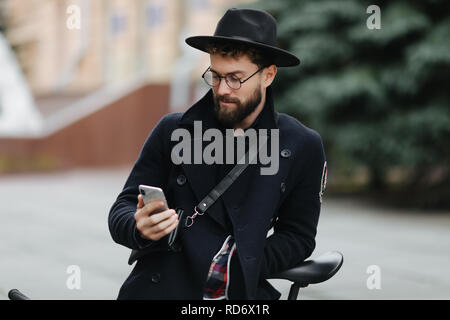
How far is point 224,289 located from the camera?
104 inches

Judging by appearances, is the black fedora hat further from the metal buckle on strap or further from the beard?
the metal buckle on strap

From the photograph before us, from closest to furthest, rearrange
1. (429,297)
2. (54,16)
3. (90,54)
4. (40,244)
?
(429,297)
(40,244)
(90,54)
(54,16)

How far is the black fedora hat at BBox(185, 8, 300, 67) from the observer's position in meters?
2.63

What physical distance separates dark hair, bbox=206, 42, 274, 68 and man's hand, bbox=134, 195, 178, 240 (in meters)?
0.65

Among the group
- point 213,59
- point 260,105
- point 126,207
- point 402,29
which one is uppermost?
point 402,29

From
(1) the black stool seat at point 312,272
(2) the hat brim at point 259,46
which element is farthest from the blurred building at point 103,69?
(1) the black stool seat at point 312,272

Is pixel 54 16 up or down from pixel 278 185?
up

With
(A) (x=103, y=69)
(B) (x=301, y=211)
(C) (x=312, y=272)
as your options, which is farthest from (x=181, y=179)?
(A) (x=103, y=69)

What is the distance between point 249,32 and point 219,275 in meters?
0.91

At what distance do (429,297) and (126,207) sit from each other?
3514 millimetres

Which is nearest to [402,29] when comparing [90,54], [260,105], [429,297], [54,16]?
[429,297]

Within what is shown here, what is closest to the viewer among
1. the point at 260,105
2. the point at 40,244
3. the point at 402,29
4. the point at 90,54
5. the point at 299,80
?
the point at 260,105

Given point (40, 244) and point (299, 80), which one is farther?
point (299, 80)
